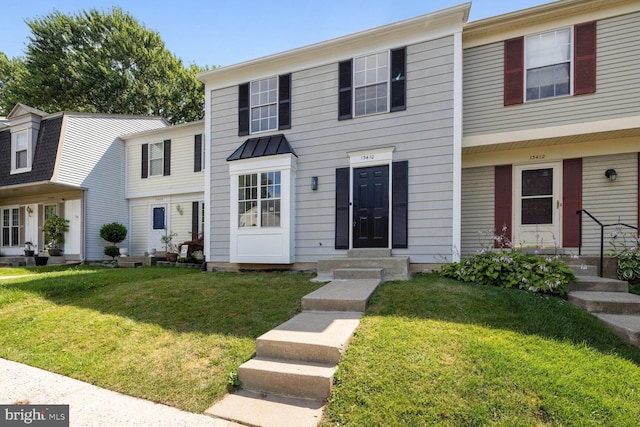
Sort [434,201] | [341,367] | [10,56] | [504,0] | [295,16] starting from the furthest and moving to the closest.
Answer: [10,56]
[295,16]
[504,0]
[434,201]
[341,367]

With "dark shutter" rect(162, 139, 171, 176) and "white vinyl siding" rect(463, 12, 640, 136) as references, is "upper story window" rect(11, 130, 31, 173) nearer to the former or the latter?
"dark shutter" rect(162, 139, 171, 176)

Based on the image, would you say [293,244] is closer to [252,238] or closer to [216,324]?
[252,238]

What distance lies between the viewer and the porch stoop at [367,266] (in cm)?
579

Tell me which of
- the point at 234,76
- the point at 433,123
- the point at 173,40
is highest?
the point at 173,40

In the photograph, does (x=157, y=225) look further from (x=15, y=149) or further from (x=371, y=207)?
(x=371, y=207)

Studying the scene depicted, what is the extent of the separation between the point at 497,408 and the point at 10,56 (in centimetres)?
3083

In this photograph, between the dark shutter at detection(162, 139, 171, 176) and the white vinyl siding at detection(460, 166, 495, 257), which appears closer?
the white vinyl siding at detection(460, 166, 495, 257)

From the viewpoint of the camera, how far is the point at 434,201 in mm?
6359

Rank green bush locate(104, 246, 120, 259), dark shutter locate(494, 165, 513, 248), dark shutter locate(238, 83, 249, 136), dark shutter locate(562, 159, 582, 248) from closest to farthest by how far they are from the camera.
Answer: dark shutter locate(562, 159, 582, 248) < dark shutter locate(494, 165, 513, 248) < dark shutter locate(238, 83, 249, 136) < green bush locate(104, 246, 120, 259)

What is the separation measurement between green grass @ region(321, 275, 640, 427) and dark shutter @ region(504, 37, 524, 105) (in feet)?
15.6

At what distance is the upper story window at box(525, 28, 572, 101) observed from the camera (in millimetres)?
6348

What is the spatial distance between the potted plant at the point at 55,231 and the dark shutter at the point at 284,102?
32.6ft

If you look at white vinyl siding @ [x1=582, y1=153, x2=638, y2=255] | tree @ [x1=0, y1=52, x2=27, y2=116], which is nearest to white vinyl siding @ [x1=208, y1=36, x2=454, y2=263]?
white vinyl siding @ [x1=582, y1=153, x2=638, y2=255]

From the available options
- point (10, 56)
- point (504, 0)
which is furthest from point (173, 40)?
point (504, 0)
